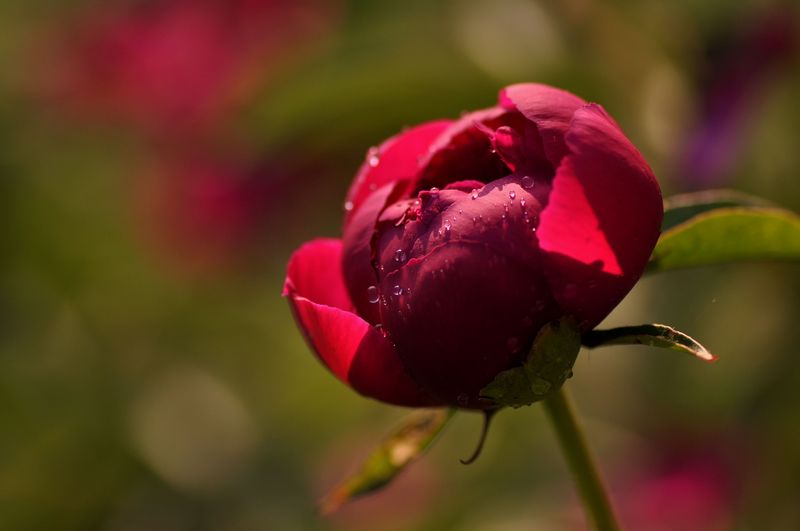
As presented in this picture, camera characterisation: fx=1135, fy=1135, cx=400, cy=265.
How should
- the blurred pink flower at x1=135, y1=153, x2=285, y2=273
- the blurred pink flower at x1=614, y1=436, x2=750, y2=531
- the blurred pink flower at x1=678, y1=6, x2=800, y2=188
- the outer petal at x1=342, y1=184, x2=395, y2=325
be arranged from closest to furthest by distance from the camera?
the outer petal at x1=342, y1=184, x2=395, y2=325
the blurred pink flower at x1=678, y1=6, x2=800, y2=188
the blurred pink flower at x1=614, y1=436, x2=750, y2=531
the blurred pink flower at x1=135, y1=153, x2=285, y2=273

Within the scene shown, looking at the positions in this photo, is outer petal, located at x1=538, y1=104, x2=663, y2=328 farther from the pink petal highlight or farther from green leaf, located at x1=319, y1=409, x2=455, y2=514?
green leaf, located at x1=319, y1=409, x2=455, y2=514

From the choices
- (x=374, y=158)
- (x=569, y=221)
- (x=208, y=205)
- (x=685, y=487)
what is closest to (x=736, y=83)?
(x=685, y=487)

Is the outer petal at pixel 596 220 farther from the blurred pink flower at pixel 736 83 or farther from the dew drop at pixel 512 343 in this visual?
the blurred pink flower at pixel 736 83

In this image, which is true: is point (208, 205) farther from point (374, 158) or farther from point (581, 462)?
point (581, 462)

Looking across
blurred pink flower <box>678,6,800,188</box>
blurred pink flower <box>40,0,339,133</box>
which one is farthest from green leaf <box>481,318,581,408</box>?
blurred pink flower <box>40,0,339,133</box>

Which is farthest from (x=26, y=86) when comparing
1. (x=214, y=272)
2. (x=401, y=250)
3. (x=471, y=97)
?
(x=401, y=250)

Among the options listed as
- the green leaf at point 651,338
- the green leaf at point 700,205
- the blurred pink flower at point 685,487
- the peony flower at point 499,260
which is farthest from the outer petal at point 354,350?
the blurred pink flower at point 685,487
